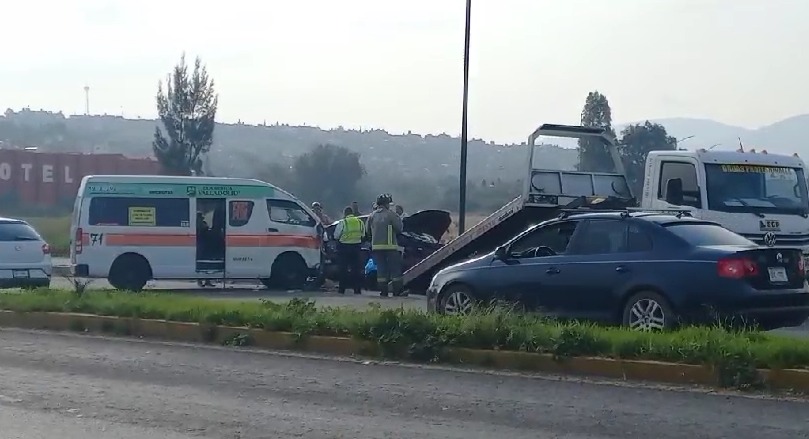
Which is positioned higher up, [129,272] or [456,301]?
[456,301]

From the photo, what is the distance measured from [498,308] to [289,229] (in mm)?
10902

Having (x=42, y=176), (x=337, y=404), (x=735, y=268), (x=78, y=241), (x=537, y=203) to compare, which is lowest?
(x=337, y=404)

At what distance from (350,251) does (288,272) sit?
1436mm

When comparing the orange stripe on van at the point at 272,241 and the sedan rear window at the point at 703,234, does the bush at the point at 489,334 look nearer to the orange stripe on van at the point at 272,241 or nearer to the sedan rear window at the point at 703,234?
the sedan rear window at the point at 703,234

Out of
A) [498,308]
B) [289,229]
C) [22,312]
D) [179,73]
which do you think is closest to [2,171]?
[179,73]

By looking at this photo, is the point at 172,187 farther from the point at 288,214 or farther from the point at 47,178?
the point at 47,178

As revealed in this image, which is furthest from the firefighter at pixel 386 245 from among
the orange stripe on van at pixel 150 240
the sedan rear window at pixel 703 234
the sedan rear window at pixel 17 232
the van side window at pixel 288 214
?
the sedan rear window at pixel 703 234

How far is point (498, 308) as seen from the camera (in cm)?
1208

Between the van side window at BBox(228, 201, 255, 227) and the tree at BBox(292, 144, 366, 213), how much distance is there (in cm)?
2450

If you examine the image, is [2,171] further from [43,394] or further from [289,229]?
[43,394]

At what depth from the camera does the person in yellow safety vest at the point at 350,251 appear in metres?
21.6

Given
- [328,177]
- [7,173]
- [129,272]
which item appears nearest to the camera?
[129,272]

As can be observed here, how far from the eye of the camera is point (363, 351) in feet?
38.9

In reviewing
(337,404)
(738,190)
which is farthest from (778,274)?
(738,190)
